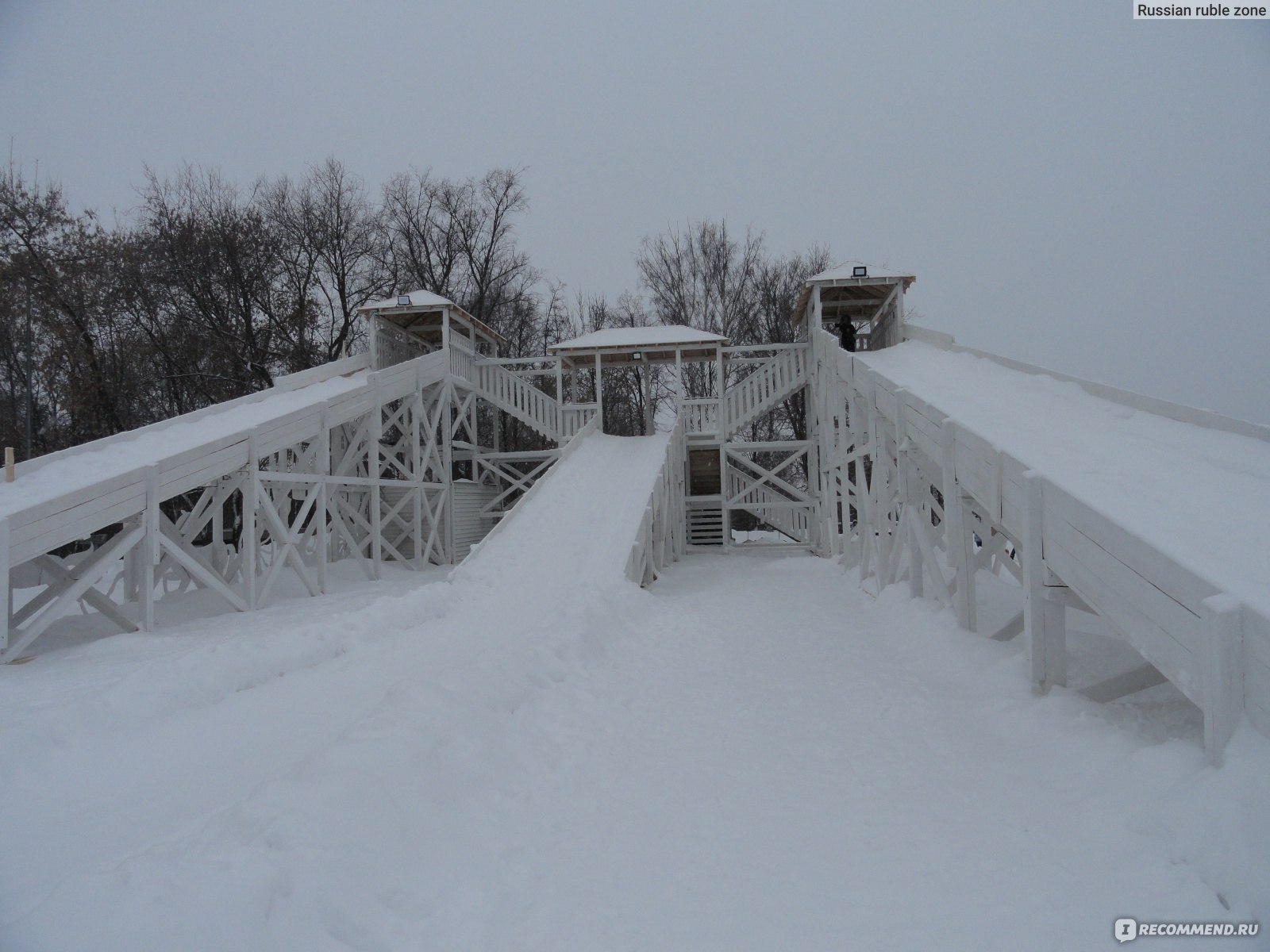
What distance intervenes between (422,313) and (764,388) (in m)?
10.0

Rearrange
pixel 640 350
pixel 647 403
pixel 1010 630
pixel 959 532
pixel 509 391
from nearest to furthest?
pixel 1010 630 → pixel 959 532 → pixel 640 350 → pixel 647 403 → pixel 509 391

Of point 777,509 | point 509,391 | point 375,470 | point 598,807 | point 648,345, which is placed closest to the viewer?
point 598,807

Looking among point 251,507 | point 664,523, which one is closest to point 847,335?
point 664,523

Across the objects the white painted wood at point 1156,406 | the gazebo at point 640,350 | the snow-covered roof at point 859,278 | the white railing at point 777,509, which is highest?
the snow-covered roof at point 859,278

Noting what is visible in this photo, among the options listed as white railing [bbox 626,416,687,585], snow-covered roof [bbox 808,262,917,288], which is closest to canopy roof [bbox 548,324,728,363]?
white railing [bbox 626,416,687,585]

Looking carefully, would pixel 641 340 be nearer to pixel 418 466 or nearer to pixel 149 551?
pixel 418 466

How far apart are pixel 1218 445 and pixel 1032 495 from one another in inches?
105

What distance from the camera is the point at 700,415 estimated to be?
69.9ft

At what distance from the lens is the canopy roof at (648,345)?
1959 cm

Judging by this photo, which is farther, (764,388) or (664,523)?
(764,388)

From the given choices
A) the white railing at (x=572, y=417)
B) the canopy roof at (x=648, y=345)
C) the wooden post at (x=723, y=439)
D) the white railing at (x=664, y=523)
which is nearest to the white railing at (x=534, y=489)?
the white railing at (x=572, y=417)

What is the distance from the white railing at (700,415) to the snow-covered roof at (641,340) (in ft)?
5.54

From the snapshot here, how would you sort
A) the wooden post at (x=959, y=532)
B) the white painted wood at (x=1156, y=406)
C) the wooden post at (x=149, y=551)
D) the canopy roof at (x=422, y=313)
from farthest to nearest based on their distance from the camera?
the canopy roof at (x=422, y=313) → the wooden post at (x=149, y=551) → the wooden post at (x=959, y=532) → the white painted wood at (x=1156, y=406)

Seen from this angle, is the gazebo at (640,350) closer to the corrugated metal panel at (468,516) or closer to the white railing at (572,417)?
the white railing at (572,417)
